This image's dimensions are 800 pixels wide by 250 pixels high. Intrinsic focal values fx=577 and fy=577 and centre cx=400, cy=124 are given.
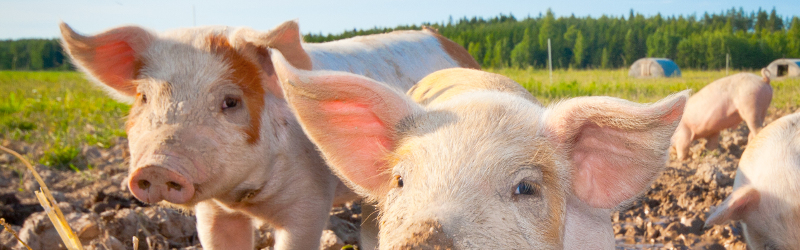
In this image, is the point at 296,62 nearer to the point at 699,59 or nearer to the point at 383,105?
the point at 383,105

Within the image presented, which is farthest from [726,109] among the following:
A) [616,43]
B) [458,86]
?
[616,43]

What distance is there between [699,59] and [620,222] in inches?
2586

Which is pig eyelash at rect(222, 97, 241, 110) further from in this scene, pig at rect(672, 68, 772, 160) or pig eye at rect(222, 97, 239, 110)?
pig at rect(672, 68, 772, 160)

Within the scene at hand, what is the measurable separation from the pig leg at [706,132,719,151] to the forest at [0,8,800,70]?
105ft

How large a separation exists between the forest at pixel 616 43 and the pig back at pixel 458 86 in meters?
36.7

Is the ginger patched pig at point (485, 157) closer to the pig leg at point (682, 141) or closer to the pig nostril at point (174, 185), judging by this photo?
the pig nostril at point (174, 185)

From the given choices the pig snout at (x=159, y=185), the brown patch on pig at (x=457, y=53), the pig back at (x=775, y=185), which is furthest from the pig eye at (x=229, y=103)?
the pig back at (x=775, y=185)

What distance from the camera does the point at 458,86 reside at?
286 cm

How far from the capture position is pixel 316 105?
2.13 metres

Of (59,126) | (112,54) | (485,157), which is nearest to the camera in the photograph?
(485,157)

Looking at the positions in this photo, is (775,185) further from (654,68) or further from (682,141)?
(654,68)

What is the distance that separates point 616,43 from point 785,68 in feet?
121

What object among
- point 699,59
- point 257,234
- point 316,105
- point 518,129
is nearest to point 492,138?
point 518,129

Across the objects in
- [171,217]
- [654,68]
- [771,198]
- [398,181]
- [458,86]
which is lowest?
[654,68]
